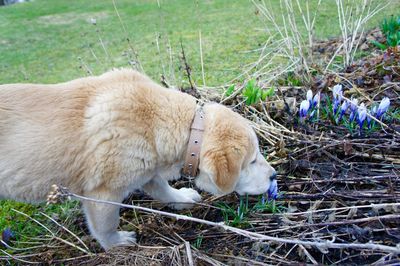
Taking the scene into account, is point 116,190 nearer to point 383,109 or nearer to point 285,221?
point 285,221

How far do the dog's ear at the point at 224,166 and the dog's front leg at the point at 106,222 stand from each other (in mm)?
725

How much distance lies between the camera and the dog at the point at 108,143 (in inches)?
117

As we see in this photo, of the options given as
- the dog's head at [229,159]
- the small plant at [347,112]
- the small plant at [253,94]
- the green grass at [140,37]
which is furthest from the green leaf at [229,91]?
the dog's head at [229,159]

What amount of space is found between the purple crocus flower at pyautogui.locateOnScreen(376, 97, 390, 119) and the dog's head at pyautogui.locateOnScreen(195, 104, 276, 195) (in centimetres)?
111

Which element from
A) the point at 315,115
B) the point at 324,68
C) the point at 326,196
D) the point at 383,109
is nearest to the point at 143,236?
the point at 326,196

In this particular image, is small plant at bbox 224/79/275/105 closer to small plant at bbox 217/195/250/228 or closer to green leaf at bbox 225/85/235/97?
green leaf at bbox 225/85/235/97

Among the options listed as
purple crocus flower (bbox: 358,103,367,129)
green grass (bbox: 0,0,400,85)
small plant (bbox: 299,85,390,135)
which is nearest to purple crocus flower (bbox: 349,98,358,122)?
small plant (bbox: 299,85,390,135)

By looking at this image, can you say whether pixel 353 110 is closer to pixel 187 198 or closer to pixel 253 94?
pixel 253 94

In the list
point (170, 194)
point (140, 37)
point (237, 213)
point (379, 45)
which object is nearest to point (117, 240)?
point (170, 194)

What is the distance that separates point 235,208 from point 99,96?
1.38m

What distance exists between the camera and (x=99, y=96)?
10.4 ft

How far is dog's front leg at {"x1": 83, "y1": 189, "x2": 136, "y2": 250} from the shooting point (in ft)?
10.1

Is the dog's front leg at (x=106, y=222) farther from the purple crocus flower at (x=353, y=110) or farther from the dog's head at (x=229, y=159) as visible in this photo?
the purple crocus flower at (x=353, y=110)

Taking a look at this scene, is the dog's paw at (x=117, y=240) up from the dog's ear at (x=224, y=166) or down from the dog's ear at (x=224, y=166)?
down
